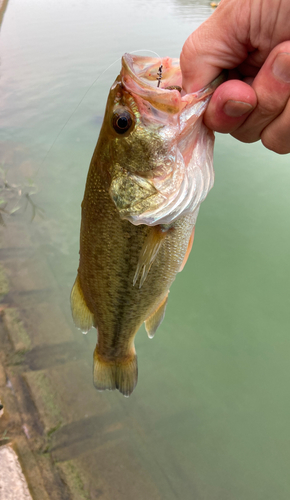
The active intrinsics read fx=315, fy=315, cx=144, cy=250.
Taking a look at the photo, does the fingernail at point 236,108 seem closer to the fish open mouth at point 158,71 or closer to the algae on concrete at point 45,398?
the fish open mouth at point 158,71

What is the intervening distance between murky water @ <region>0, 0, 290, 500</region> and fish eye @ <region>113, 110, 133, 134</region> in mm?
1563

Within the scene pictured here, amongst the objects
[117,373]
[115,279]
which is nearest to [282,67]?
[115,279]

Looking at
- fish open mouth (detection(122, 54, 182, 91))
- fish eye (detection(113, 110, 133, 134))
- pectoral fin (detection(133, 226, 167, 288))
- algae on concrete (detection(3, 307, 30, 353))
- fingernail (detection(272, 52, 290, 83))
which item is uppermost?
fingernail (detection(272, 52, 290, 83))

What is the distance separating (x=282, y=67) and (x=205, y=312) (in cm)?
223

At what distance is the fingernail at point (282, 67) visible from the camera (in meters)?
0.86

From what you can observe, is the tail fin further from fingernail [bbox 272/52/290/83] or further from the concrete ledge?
fingernail [bbox 272/52/290/83]

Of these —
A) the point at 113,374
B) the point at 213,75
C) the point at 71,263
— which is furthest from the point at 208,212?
the point at 213,75

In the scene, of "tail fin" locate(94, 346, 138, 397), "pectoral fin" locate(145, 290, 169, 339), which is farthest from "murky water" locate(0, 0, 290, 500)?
"pectoral fin" locate(145, 290, 169, 339)

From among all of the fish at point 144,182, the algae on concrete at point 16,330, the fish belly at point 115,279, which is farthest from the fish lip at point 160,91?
the algae on concrete at point 16,330

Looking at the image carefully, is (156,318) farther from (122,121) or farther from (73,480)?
(73,480)

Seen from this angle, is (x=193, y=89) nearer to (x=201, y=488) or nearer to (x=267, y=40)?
(x=267, y=40)

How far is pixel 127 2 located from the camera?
11203 mm

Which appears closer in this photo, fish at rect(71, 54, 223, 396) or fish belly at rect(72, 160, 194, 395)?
fish at rect(71, 54, 223, 396)

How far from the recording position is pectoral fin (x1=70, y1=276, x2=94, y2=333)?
1.48 meters
